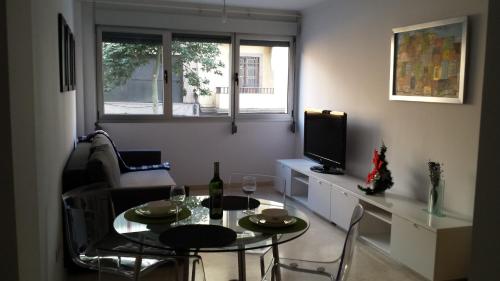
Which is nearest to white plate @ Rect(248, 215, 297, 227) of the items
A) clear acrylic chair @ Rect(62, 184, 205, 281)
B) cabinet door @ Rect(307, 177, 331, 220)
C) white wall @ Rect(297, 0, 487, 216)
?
clear acrylic chair @ Rect(62, 184, 205, 281)

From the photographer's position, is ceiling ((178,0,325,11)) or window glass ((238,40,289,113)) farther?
window glass ((238,40,289,113))

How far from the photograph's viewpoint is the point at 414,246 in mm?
3262

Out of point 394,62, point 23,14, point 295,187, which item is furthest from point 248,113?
point 23,14

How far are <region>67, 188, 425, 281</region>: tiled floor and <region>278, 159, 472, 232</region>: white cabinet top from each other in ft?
1.47

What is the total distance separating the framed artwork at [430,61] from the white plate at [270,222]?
6.16ft

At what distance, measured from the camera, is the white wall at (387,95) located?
3291 millimetres

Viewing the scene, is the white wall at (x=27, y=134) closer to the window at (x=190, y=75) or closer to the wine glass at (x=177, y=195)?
the wine glass at (x=177, y=195)

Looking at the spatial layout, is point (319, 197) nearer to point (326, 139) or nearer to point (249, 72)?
point (326, 139)

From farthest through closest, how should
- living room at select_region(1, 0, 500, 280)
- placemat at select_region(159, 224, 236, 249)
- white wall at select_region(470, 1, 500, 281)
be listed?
placemat at select_region(159, 224, 236, 249), living room at select_region(1, 0, 500, 280), white wall at select_region(470, 1, 500, 281)

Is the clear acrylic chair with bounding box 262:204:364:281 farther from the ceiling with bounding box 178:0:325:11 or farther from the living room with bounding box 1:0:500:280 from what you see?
the ceiling with bounding box 178:0:325:11

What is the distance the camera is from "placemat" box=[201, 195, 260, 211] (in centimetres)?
256

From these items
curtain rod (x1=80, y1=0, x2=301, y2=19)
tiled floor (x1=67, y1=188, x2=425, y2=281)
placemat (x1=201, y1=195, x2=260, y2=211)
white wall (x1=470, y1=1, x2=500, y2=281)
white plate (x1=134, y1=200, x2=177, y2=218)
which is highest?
curtain rod (x1=80, y1=0, x2=301, y2=19)

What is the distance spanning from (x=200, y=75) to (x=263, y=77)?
3.11ft

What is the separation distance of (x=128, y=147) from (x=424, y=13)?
386 centimetres
